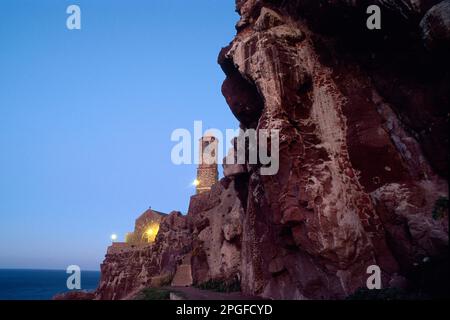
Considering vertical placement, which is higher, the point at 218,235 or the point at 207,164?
the point at 207,164

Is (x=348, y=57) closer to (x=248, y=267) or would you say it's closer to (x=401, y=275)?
(x=401, y=275)

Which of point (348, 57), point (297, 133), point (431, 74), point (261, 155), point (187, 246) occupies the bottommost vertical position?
point (187, 246)

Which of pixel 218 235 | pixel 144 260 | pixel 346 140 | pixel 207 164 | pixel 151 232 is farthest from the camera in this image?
pixel 207 164

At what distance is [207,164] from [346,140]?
49.8 metres

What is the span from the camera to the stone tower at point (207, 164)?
6278 cm

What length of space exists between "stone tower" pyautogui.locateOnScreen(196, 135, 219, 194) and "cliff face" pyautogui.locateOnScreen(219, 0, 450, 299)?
143ft

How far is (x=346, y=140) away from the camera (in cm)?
1557

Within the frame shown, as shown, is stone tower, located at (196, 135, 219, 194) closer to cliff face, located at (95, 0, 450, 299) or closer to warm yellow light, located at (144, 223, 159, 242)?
warm yellow light, located at (144, 223, 159, 242)

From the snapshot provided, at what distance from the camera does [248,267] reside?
20.4 meters

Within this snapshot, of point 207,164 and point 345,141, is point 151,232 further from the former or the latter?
point 345,141

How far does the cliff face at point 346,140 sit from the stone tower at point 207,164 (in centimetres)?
4372

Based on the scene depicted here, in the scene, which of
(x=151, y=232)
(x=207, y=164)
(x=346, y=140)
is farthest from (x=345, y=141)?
(x=207, y=164)
